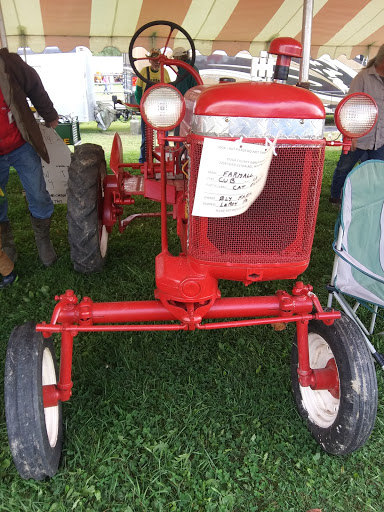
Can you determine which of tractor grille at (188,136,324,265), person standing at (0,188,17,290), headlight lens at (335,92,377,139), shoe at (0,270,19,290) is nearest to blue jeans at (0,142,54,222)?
person standing at (0,188,17,290)

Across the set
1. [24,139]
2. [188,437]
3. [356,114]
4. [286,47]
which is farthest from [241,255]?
[24,139]

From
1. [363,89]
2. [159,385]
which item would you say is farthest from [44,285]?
[363,89]

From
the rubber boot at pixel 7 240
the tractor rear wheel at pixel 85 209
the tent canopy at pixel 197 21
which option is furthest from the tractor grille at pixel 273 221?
the tent canopy at pixel 197 21

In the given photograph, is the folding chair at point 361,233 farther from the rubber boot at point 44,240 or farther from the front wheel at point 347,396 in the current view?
the rubber boot at point 44,240

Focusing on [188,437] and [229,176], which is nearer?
[229,176]

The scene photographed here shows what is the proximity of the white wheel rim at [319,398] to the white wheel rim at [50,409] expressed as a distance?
109cm

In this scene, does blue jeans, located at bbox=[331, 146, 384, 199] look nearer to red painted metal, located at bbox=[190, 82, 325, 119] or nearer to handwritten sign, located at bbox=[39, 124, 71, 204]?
handwritten sign, located at bbox=[39, 124, 71, 204]

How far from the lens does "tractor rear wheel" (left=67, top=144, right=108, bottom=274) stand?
108 inches

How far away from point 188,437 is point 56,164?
283 cm

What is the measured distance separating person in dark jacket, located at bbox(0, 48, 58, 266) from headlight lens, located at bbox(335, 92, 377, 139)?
210 cm

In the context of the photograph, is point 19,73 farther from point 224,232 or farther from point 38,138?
point 224,232

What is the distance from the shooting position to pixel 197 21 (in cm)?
663

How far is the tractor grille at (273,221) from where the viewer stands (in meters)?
1.47

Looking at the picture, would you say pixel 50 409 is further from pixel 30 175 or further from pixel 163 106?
pixel 30 175
